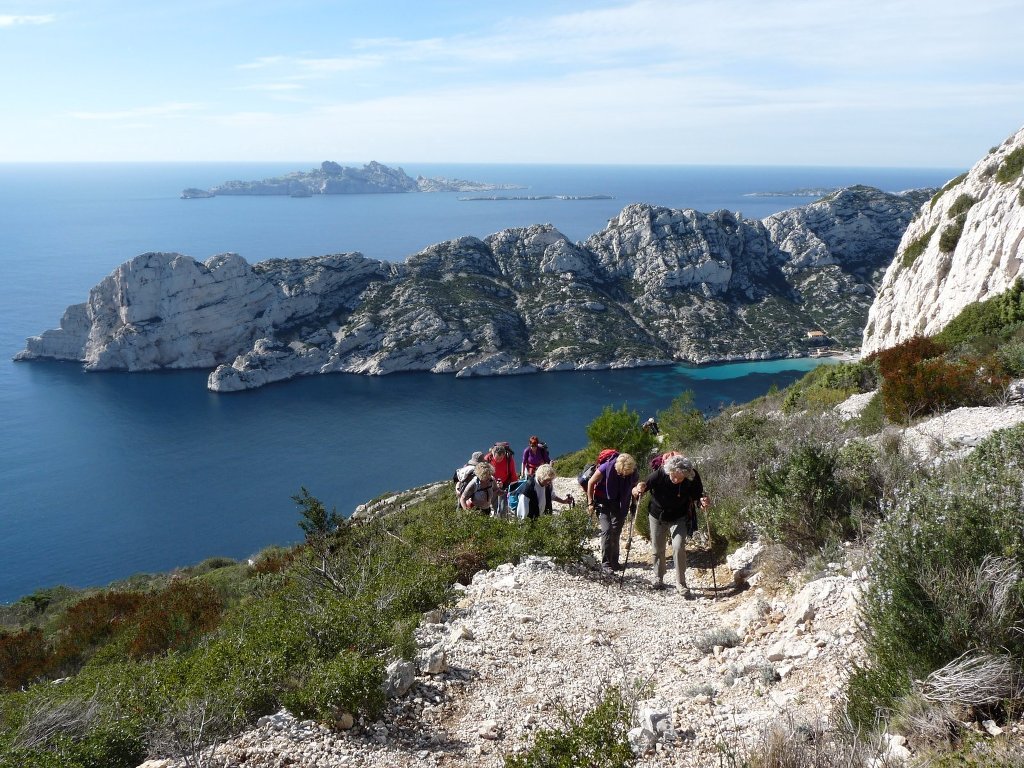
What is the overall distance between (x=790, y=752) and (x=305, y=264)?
87641mm

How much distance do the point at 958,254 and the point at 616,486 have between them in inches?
1001

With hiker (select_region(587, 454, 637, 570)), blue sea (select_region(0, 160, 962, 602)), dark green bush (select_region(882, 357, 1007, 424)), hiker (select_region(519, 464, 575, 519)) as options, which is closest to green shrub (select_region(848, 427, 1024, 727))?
hiker (select_region(587, 454, 637, 570))

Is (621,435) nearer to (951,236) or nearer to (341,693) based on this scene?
(341,693)

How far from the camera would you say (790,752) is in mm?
2809

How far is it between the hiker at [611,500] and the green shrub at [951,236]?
26.9 metres

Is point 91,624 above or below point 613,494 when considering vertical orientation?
below

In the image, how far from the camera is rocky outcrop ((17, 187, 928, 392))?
7469 centimetres

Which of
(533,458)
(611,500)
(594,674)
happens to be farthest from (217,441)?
(594,674)

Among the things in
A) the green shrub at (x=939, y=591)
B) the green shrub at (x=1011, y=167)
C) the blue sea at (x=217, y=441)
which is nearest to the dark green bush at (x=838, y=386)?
the green shrub at (x=939, y=591)

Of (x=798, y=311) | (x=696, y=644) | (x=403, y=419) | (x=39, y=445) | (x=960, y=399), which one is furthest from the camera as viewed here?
(x=798, y=311)

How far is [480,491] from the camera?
28.5ft

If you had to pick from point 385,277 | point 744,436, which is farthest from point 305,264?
point 744,436

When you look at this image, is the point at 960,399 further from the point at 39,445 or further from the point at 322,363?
the point at 322,363

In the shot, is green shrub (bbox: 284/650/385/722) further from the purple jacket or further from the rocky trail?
the purple jacket
